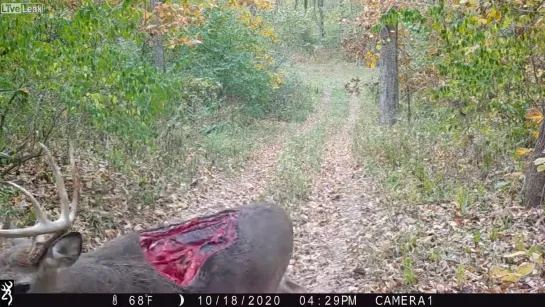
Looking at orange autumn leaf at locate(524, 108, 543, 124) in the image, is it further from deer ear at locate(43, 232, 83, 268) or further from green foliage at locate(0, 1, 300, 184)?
deer ear at locate(43, 232, 83, 268)

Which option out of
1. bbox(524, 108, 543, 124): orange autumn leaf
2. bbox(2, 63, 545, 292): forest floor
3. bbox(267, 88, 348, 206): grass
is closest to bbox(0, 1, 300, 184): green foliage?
bbox(2, 63, 545, 292): forest floor

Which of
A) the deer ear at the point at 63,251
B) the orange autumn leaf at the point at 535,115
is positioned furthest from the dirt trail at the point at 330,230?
the orange autumn leaf at the point at 535,115

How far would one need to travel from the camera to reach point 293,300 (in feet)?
9.84

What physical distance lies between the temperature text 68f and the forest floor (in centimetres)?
103

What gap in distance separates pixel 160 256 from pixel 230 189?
11.3 feet

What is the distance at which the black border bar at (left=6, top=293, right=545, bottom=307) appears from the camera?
9.22 feet

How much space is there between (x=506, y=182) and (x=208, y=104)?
5.83 metres

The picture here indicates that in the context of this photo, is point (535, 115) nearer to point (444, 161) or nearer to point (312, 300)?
point (444, 161)

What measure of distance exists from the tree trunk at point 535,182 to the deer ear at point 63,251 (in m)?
4.23

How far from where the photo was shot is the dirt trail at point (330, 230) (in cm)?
425

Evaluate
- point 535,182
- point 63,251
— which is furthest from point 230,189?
point 63,251

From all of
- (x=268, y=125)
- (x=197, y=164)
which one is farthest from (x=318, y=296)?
(x=268, y=125)

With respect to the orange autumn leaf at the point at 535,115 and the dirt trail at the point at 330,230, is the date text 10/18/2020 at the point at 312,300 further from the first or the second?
the orange autumn leaf at the point at 535,115

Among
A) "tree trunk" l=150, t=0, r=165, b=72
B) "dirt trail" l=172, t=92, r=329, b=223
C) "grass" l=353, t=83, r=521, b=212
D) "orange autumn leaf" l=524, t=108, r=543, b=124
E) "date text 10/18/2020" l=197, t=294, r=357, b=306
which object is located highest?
"tree trunk" l=150, t=0, r=165, b=72
